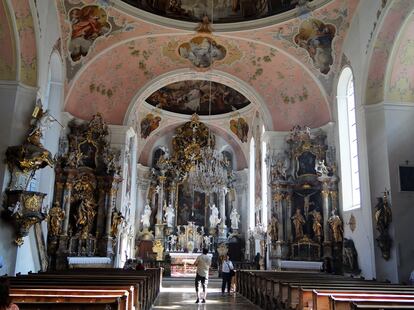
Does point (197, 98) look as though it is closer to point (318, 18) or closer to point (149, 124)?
point (149, 124)

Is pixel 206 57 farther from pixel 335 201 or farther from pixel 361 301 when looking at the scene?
pixel 361 301

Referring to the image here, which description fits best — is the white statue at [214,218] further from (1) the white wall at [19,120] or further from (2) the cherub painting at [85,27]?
(1) the white wall at [19,120]

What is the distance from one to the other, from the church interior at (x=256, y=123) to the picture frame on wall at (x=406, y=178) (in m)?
0.06

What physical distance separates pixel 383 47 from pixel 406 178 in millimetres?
3758

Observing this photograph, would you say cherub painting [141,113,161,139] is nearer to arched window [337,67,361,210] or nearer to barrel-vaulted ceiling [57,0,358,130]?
barrel-vaulted ceiling [57,0,358,130]

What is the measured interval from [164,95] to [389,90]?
14114mm

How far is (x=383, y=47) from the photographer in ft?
40.3

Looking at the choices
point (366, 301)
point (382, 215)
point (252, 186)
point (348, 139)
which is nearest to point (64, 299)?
point (366, 301)

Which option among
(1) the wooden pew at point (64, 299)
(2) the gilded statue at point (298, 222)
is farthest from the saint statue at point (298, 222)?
(1) the wooden pew at point (64, 299)

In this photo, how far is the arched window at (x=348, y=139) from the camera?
14820mm

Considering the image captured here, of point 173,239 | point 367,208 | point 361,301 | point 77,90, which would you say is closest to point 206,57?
point 77,90

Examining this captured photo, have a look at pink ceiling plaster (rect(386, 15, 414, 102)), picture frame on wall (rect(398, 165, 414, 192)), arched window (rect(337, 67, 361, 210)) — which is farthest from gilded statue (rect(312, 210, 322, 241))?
pink ceiling plaster (rect(386, 15, 414, 102))

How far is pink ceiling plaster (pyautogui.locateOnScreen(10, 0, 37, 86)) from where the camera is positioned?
1062 cm

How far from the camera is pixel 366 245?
12625mm
